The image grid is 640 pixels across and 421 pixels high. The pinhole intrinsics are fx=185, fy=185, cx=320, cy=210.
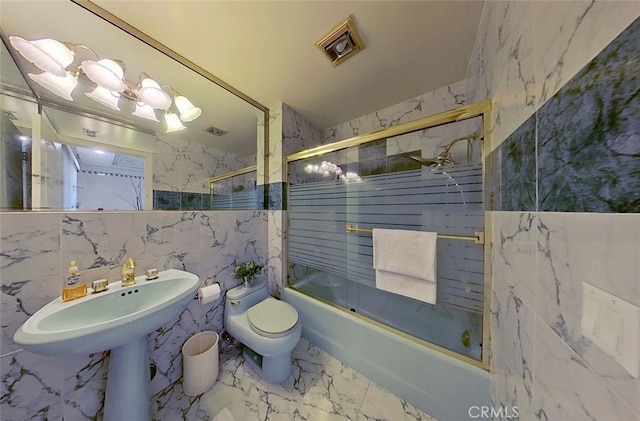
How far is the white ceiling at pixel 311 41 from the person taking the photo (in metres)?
0.96

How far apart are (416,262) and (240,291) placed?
1317 millimetres

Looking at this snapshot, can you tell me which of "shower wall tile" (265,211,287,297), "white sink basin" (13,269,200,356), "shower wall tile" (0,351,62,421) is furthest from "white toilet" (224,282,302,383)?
"shower wall tile" (0,351,62,421)

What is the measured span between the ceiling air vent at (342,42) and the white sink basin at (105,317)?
5.28 feet

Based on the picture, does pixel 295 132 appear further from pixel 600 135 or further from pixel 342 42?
pixel 600 135

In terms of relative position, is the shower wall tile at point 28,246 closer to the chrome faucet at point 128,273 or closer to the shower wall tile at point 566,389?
the chrome faucet at point 128,273

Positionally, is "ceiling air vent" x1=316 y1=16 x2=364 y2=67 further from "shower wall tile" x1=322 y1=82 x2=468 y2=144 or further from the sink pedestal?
the sink pedestal

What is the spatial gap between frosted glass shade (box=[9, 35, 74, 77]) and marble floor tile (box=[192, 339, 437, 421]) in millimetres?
1887

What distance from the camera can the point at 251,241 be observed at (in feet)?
5.47

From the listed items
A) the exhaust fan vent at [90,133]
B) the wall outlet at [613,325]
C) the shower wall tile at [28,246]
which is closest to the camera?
the wall outlet at [613,325]

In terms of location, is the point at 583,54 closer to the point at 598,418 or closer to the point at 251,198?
the point at 598,418

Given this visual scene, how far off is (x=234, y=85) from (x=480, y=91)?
5.67ft

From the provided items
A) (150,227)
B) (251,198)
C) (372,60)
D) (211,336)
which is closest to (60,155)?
(150,227)

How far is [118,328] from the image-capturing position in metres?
0.68

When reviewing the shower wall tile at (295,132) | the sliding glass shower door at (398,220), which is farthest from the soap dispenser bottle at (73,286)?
the shower wall tile at (295,132)
